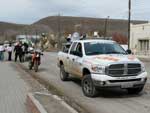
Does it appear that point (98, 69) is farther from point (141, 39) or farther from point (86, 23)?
point (86, 23)

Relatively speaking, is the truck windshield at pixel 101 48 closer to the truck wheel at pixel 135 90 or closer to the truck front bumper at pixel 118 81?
the truck wheel at pixel 135 90

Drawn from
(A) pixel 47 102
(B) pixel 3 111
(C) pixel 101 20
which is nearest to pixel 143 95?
(A) pixel 47 102

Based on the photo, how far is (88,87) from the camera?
1399cm

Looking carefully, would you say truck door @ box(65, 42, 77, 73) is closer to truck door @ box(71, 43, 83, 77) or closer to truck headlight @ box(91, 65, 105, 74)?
truck door @ box(71, 43, 83, 77)

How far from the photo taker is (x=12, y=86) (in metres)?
16.5

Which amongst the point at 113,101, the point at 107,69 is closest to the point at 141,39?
the point at 107,69

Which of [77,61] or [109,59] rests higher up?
[109,59]

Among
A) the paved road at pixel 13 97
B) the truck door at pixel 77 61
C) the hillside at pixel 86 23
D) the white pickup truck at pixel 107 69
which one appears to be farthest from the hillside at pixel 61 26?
the white pickup truck at pixel 107 69

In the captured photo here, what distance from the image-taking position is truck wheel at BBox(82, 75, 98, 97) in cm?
1374

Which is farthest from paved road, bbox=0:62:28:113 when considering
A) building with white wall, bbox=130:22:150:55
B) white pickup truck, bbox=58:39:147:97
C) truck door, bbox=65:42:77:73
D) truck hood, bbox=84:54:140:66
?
building with white wall, bbox=130:22:150:55

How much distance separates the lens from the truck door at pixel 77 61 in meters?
15.3

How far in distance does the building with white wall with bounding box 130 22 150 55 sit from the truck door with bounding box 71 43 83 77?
4093 cm

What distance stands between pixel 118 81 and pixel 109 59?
2.52ft

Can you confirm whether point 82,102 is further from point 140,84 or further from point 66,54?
point 66,54
